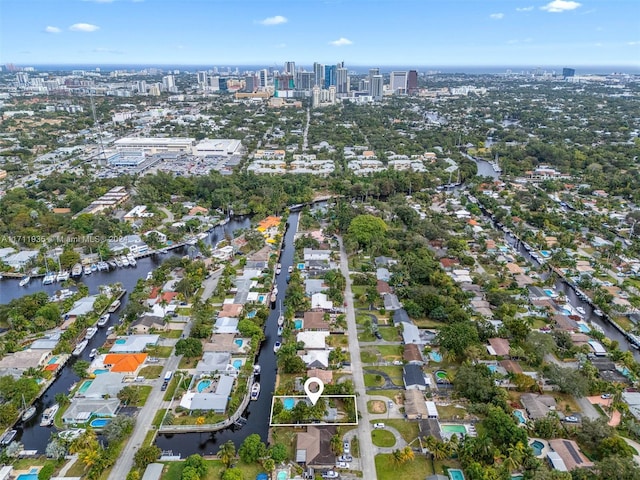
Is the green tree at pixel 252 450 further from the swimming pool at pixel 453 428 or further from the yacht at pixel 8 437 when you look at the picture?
the yacht at pixel 8 437

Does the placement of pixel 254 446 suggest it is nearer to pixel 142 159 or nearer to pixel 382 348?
pixel 382 348

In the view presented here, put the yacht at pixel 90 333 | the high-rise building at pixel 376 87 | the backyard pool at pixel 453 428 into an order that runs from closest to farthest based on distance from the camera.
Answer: the backyard pool at pixel 453 428
the yacht at pixel 90 333
the high-rise building at pixel 376 87

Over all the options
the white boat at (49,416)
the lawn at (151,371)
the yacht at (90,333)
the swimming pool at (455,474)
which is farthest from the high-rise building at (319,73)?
the swimming pool at (455,474)

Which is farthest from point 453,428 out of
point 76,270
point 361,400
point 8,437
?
point 76,270

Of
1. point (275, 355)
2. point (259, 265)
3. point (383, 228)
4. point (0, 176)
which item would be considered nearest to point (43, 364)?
point (275, 355)

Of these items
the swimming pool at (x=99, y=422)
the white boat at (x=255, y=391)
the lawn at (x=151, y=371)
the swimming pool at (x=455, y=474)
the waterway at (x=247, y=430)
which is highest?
the lawn at (x=151, y=371)
